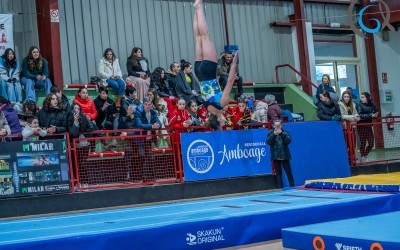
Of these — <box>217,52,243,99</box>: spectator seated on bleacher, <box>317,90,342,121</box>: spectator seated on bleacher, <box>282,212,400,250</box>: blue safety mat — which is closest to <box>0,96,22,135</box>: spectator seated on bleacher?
<box>217,52,243,99</box>: spectator seated on bleacher

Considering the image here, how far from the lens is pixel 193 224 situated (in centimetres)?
545

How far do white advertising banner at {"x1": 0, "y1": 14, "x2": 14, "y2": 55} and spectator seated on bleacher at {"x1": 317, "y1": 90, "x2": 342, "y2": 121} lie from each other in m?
6.31

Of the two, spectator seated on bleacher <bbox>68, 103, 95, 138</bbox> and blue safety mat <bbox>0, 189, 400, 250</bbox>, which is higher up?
spectator seated on bleacher <bbox>68, 103, 95, 138</bbox>

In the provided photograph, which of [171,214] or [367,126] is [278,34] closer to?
[367,126]

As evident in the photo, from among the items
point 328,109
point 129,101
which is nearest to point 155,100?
point 129,101

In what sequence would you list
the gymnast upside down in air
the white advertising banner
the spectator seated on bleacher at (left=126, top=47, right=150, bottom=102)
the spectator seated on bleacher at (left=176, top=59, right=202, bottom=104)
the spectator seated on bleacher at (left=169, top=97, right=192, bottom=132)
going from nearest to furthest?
the gymnast upside down in air → the spectator seated on bleacher at (left=169, top=97, right=192, bottom=132) → the white advertising banner → the spectator seated on bleacher at (left=126, top=47, right=150, bottom=102) → the spectator seated on bleacher at (left=176, top=59, right=202, bottom=104)

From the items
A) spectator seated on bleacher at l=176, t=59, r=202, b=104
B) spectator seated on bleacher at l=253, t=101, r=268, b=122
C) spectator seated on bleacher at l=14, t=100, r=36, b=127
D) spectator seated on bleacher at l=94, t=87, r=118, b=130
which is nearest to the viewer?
spectator seated on bleacher at l=14, t=100, r=36, b=127

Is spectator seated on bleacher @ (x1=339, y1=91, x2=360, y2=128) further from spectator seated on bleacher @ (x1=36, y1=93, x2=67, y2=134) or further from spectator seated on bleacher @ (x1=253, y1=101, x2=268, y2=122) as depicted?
spectator seated on bleacher @ (x1=36, y1=93, x2=67, y2=134)

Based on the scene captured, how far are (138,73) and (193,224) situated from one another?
23.4 feet

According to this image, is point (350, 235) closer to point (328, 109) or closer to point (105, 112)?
point (105, 112)

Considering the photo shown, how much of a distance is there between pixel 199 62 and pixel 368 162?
19.1 feet

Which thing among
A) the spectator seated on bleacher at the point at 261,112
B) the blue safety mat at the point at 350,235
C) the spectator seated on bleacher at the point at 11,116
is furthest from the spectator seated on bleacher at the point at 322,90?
the blue safety mat at the point at 350,235

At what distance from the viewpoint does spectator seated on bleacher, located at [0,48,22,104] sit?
1065cm

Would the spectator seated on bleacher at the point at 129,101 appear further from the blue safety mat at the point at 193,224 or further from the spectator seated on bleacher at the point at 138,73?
the blue safety mat at the point at 193,224
